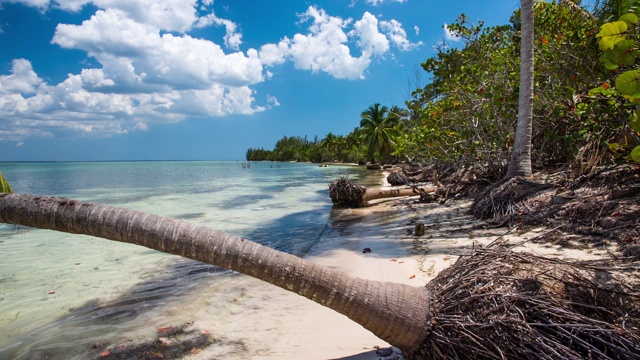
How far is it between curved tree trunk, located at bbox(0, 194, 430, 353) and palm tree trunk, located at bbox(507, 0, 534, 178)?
7202 millimetres

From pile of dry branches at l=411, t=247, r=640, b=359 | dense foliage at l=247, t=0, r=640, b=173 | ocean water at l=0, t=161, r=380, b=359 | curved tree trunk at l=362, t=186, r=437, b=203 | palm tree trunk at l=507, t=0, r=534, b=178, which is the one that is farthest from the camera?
curved tree trunk at l=362, t=186, r=437, b=203

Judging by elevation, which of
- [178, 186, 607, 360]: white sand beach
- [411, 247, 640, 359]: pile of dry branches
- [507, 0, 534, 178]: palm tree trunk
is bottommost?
[178, 186, 607, 360]: white sand beach

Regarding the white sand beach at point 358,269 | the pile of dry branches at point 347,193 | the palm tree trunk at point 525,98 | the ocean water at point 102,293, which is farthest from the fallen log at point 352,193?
the palm tree trunk at point 525,98

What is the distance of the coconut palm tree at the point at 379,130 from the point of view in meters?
58.0

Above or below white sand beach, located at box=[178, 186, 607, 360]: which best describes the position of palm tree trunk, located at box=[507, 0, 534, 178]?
above

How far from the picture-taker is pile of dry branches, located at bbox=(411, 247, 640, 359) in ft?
8.07

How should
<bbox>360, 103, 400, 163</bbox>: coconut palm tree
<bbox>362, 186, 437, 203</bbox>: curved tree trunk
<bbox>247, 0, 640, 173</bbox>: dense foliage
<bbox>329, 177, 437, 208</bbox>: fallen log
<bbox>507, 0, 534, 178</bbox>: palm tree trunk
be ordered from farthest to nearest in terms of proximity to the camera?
<bbox>360, 103, 400, 163</bbox>: coconut palm tree
<bbox>362, 186, 437, 203</bbox>: curved tree trunk
<bbox>329, 177, 437, 208</bbox>: fallen log
<bbox>507, 0, 534, 178</bbox>: palm tree trunk
<bbox>247, 0, 640, 173</bbox>: dense foliage

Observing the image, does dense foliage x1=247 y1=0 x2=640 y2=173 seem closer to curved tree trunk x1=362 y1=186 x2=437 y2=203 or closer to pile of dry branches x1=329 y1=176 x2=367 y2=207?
curved tree trunk x1=362 y1=186 x2=437 y2=203

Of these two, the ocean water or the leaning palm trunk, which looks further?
the ocean water

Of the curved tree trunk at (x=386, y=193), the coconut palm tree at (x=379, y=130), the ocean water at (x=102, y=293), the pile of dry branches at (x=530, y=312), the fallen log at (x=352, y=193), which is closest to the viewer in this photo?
the pile of dry branches at (x=530, y=312)

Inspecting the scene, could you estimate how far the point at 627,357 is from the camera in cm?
236

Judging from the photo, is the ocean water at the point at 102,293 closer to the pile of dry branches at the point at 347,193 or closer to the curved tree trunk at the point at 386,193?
the pile of dry branches at the point at 347,193

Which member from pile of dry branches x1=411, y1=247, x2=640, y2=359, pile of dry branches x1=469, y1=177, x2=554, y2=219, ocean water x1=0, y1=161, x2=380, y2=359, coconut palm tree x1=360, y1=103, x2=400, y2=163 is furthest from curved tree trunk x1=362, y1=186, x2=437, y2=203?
coconut palm tree x1=360, y1=103, x2=400, y2=163

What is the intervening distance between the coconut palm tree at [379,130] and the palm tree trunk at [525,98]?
48.5m
